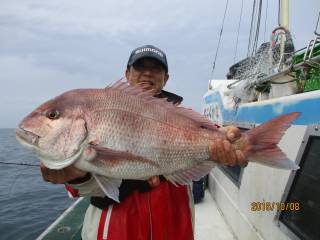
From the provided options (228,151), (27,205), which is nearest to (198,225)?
(228,151)

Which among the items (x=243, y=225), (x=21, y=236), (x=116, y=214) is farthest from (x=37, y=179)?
(x=116, y=214)

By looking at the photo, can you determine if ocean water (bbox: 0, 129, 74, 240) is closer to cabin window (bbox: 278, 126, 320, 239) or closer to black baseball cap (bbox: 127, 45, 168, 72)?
black baseball cap (bbox: 127, 45, 168, 72)

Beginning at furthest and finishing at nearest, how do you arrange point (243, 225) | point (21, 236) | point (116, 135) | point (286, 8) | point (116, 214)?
point (21, 236)
point (286, 8)
point (243, 225)
point (116, 214)
point (116, 135)

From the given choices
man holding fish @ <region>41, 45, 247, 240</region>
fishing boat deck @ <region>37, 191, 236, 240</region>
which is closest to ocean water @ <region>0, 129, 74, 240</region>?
fishing boat deck @ <region>37, 191, 236, 240</region>

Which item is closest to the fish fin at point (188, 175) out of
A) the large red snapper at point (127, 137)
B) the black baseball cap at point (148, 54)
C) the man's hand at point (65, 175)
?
the large red snapper at point (127, 137)

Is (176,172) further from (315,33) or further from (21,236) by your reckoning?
(21,236)

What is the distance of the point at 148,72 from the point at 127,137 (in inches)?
43.7

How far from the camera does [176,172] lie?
2377 millimetres

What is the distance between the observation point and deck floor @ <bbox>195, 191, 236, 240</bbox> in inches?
204

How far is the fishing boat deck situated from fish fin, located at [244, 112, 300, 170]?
3244 millimetres

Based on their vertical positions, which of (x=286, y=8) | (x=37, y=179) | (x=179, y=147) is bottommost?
(x=37, y=179)

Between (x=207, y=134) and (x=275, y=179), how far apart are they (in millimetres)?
1682

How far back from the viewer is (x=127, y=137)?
218cm

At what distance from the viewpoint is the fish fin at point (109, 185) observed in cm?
222
